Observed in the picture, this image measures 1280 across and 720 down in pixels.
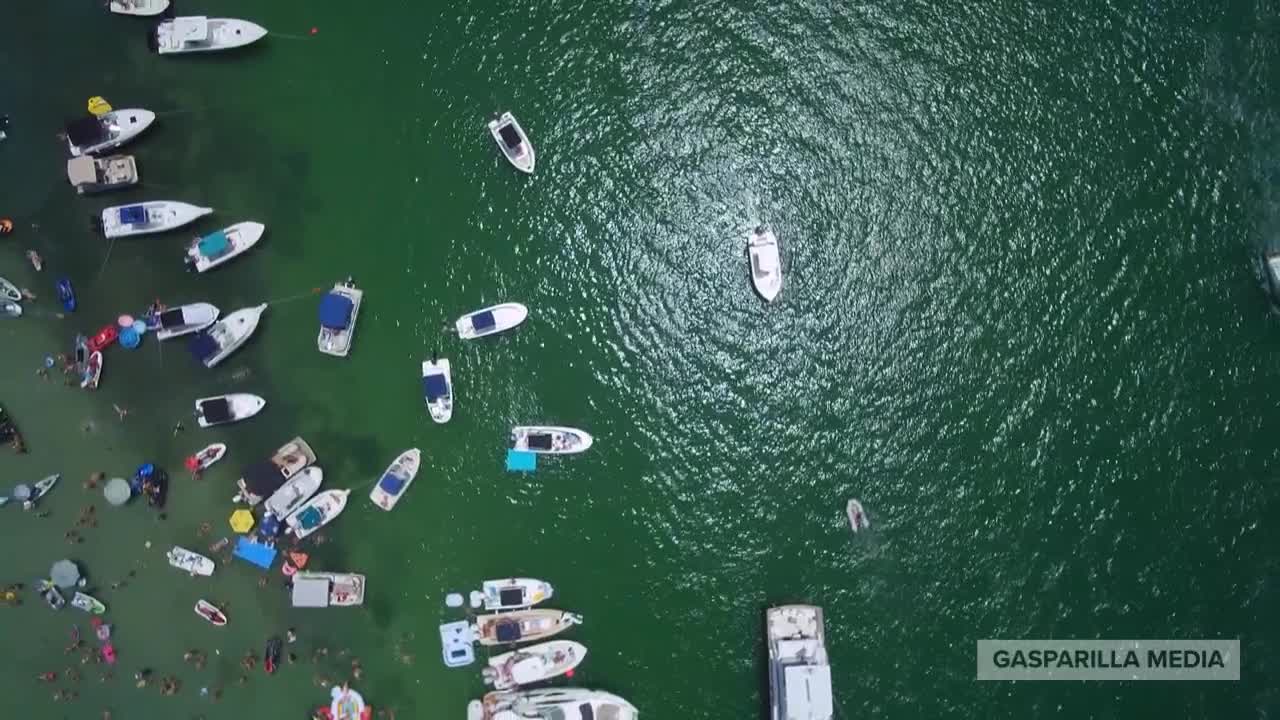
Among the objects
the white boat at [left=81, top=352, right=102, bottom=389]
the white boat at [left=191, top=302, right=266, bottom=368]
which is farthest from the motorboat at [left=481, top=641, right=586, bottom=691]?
the white boat at [left=81, top=352, right=102, bottom=389]

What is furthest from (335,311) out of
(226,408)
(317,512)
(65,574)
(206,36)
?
(65,574)

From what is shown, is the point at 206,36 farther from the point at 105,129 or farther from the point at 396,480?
the point at 396,480

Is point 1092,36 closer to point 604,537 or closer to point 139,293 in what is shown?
point 604,537

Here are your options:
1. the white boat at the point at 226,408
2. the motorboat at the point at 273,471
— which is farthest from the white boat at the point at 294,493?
the white boat at the point at 226,408

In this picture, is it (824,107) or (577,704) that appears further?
(824,107)

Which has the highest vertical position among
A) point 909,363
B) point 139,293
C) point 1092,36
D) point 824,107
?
point 1092,36

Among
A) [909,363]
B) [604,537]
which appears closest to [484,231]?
[604,537]

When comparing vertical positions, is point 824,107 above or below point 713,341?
above
